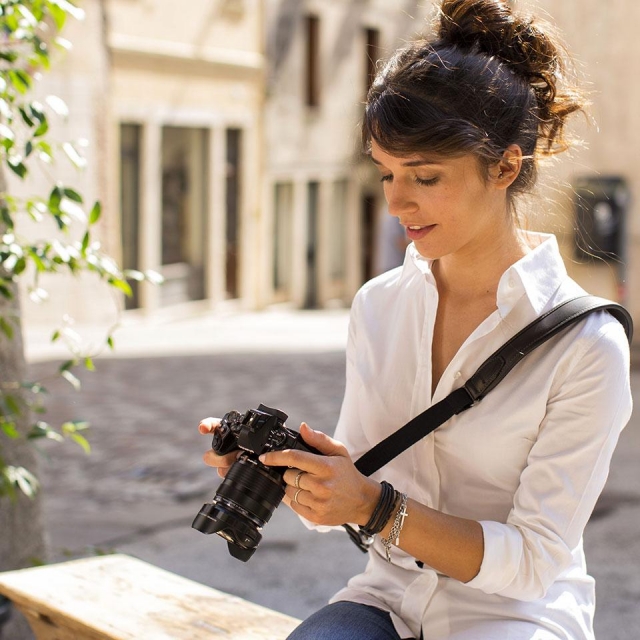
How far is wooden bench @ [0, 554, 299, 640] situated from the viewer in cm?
276

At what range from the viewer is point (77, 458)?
7750 mm

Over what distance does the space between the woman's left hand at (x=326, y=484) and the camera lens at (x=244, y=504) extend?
47 millimetres

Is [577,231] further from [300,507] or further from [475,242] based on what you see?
[300,507]

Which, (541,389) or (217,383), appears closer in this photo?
(541,389)

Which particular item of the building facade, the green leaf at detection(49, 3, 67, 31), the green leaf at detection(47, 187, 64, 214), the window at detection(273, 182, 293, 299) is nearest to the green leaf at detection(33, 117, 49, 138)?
the green leaf at detection(47, 187, 64, 214)

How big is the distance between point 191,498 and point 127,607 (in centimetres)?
385

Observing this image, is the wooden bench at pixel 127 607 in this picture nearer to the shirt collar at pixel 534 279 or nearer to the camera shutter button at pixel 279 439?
the camera shutter button at pixel 279 439

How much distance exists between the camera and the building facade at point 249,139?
13.1 meters

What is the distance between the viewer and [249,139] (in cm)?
1978

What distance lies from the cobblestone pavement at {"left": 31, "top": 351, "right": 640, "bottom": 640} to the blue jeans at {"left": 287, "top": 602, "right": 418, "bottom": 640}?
1687mm

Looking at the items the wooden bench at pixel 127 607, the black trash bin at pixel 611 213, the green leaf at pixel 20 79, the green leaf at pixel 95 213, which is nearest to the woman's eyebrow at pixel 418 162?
the wooden bench at pixel 127 607

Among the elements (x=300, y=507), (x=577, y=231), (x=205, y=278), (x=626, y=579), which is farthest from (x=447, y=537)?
(x=205, y=278)

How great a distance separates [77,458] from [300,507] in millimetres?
5824

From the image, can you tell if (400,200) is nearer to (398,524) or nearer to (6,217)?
(398,524)
